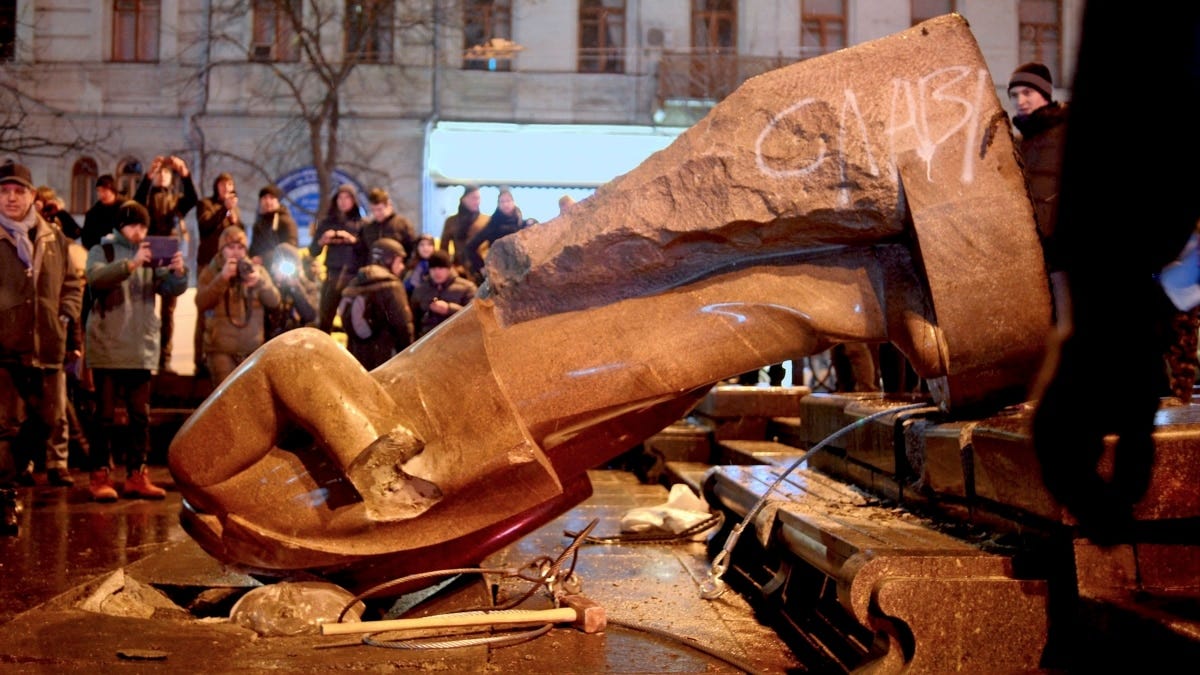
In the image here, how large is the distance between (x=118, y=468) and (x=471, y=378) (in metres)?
6.85

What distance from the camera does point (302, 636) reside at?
3.33 m

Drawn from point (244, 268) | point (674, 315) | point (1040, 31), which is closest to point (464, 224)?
point (244, 268)

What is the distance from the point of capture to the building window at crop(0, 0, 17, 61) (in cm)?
2328

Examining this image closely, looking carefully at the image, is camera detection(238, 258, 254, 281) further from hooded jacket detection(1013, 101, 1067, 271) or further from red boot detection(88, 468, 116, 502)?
hooded jacket detection(1013, 101, 1067, 271)

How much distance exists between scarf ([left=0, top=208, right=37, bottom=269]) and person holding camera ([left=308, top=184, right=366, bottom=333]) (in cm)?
382

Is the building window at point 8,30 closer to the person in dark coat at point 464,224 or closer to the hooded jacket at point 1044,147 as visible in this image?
the person in dark coat at point 464,224

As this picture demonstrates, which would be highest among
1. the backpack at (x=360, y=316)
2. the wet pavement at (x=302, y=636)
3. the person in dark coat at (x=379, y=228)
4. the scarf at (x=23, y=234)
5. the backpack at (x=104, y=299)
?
the person in dark coat at (x=379, y=228)

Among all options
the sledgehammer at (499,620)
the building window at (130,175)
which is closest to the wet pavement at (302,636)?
the sledgehammer at (499,620)

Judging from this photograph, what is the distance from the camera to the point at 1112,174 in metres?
3.11

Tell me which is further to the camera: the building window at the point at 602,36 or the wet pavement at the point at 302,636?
the building window at the point at 602,36

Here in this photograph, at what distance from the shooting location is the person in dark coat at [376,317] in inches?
A: 356

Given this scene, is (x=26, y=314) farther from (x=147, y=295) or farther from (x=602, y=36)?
(x=602, y=36)

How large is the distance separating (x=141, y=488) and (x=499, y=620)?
4852 millimetres

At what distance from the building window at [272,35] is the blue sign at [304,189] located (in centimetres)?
248
